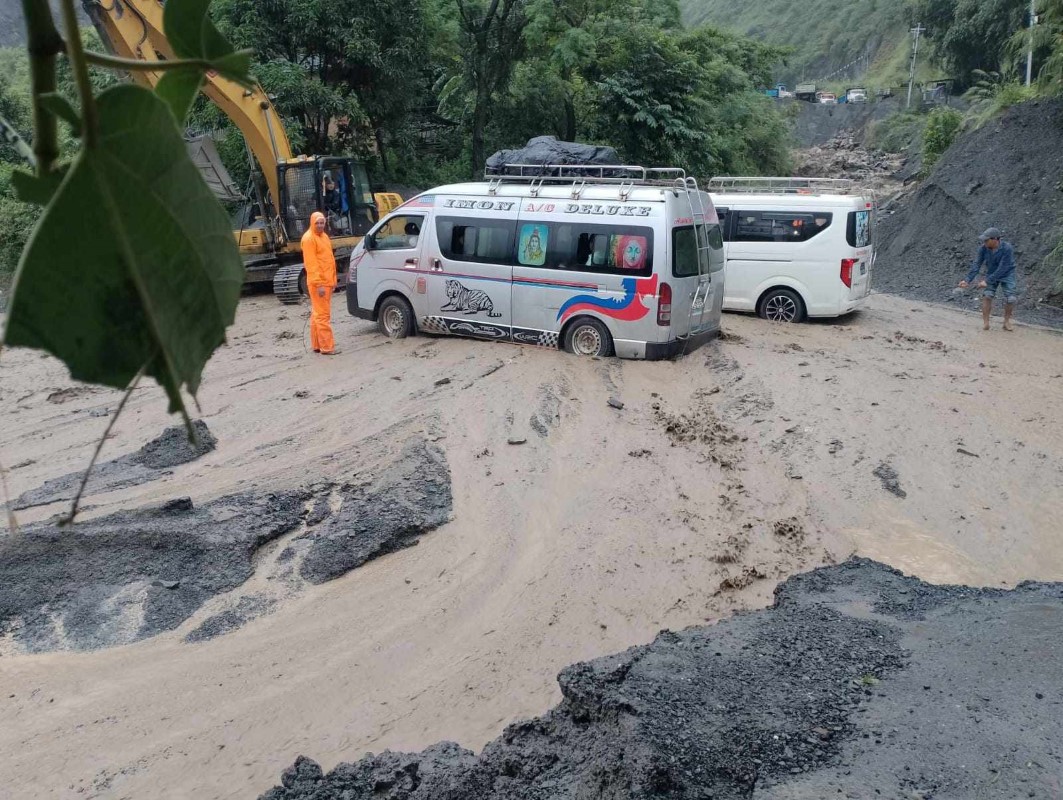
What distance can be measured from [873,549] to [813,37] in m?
79.8

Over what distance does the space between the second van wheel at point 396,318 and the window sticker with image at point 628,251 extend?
3.08 metres

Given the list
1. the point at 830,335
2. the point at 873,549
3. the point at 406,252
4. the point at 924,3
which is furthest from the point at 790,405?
the point at 924,3

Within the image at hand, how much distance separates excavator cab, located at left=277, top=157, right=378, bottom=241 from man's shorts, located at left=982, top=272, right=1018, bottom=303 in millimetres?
10701

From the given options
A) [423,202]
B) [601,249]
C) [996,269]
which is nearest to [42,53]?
[601,249]

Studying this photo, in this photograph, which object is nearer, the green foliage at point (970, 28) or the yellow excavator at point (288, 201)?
the yellow excavator at point (288, 201)

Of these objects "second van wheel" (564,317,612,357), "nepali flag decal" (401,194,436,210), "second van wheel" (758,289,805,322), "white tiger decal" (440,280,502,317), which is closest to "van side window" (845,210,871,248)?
"second van wheel" (758,289,805,322)

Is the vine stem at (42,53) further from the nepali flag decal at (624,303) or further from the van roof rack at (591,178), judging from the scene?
the van roof rack at (591,178)

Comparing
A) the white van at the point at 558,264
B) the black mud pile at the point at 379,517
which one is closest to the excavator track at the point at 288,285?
the white van at the point at 558,264

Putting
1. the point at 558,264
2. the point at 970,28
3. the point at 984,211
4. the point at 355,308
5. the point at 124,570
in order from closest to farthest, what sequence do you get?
the point at 124,570, the point at 558,264, the point at 355,308, the point at 984,211, the point at 970,28

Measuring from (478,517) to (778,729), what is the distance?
3709 millimetres

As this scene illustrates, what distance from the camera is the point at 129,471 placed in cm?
770

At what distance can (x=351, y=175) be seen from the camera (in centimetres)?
1675

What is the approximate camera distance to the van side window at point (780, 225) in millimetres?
13461

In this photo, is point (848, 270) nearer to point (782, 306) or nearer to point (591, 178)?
point (782, 306)
